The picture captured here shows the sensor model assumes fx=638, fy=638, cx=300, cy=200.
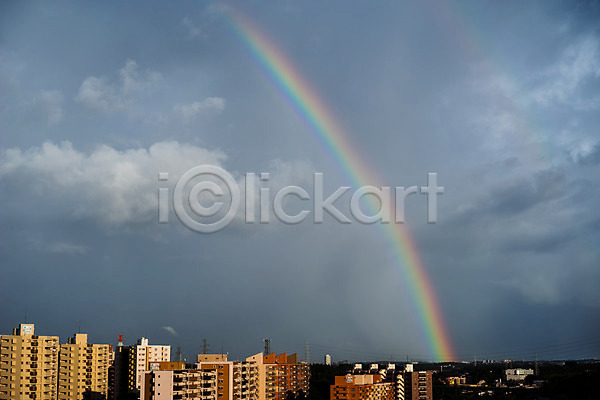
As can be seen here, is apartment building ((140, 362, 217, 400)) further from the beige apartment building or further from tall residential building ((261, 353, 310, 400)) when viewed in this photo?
tall residential building ((261, 353, 310, 400))

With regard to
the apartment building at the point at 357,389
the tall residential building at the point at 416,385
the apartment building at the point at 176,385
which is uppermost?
the apartment building at the point at 176,385

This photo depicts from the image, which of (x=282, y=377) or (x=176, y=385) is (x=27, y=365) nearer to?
(x=176, y=385)

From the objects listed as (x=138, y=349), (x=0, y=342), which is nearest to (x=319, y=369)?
(x=138, y=349)

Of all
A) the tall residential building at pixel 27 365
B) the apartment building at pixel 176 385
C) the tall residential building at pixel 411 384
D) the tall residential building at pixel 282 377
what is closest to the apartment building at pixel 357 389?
the tall residential building at pixel 282 377

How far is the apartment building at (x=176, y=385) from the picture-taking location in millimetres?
35312

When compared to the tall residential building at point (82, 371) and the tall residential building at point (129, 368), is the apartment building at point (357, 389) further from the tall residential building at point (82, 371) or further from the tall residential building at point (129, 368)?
the tall residential building at point (82, 371)

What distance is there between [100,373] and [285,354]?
15677mm

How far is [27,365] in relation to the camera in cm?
4834

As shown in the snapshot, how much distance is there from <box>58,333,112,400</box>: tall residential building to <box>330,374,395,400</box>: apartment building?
20257 millimetres

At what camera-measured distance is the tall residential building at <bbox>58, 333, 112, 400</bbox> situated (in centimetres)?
5172

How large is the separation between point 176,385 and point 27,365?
18757 millimetres

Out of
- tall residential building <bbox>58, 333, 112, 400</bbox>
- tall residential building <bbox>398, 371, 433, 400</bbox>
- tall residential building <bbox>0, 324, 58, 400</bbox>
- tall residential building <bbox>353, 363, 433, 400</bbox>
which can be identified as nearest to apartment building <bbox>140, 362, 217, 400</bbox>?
tall residential building <bbox>0, 324, 58, 400</bbox>

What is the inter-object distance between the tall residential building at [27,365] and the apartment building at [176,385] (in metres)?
17.1

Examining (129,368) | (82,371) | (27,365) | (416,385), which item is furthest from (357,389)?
(27,365)
